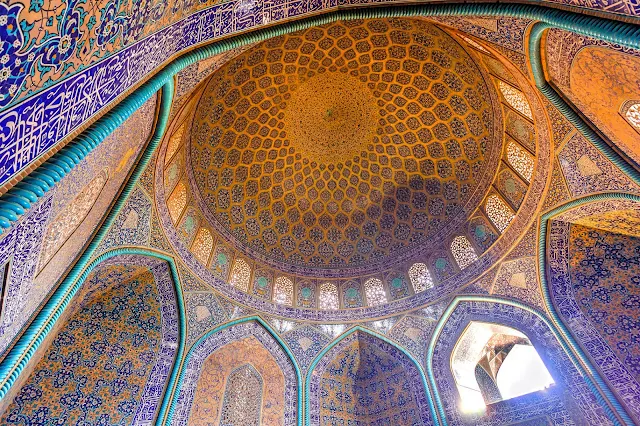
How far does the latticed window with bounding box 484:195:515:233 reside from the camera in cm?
942

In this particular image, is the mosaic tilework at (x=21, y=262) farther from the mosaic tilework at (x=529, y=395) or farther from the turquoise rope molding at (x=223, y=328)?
the mosaic tilework at (x=529, y=395)

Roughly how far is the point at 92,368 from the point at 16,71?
7.14m

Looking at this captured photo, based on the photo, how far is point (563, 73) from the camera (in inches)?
231

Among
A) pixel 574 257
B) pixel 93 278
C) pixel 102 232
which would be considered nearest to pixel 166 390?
pixel 93 278

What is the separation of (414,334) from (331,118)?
21.4 feet

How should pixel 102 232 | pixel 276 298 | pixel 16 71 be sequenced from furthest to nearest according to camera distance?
pixel 276 298 → pixel 102 232 → pixel 16 71

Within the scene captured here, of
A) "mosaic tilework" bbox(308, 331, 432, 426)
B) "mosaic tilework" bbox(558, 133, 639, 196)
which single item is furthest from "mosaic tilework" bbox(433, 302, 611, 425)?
"mosaic tilework" bbox(558, 133, 639, 196)

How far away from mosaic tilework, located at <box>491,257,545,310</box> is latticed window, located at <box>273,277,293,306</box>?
5393 millimetres

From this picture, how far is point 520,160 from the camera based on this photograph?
8977 millimetres

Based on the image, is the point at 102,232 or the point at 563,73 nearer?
the point at 563,73

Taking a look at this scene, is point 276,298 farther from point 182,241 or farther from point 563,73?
point 563,73

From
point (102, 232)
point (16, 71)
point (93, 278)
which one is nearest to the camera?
point (16, 71)

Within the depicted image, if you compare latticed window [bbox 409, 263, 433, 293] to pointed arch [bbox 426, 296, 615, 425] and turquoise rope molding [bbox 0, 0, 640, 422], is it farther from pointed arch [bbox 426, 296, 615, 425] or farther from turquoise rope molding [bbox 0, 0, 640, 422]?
turquoise rope molding [bbox 0, 0, 640, 422]

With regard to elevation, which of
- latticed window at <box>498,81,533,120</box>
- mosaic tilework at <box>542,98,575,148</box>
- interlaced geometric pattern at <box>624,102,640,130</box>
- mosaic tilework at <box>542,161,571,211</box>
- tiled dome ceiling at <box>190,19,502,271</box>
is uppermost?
tiled dome ceiling at <box>190,19,502,271</box>
